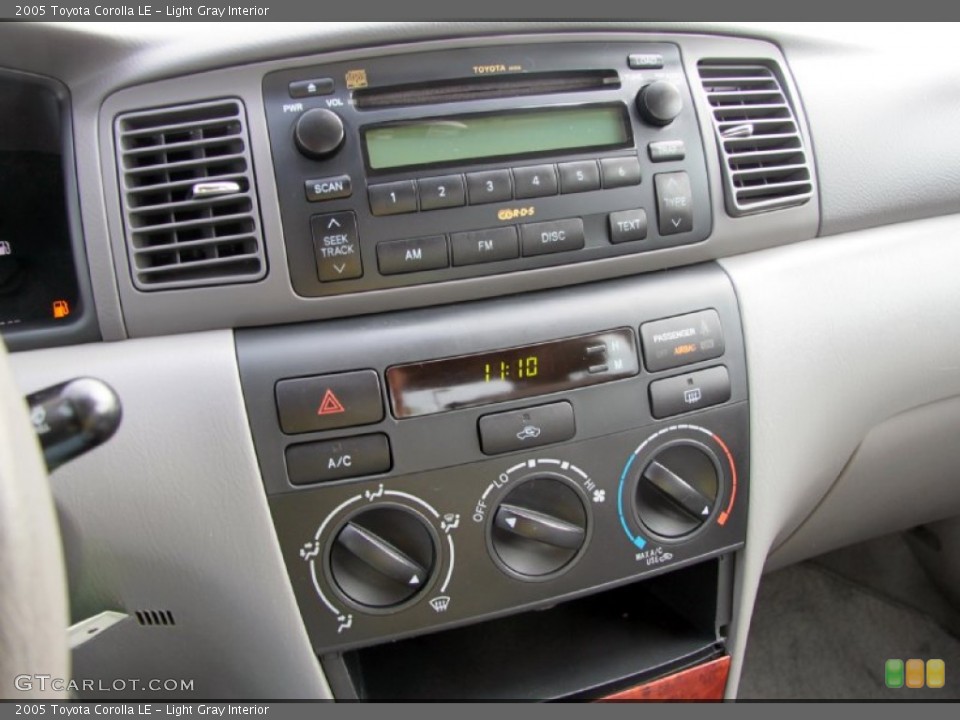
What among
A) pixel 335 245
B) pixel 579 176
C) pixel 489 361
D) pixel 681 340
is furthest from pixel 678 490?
pixel 335 245

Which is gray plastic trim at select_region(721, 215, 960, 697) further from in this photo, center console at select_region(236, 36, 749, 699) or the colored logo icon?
the colored logo icon

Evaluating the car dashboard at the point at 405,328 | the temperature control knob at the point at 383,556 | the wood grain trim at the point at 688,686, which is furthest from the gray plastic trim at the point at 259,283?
the wood grain trim at the point at 688,686

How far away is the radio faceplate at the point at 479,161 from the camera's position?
35.0 inches

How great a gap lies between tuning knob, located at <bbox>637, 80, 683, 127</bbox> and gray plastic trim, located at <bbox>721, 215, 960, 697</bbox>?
0.20 metres

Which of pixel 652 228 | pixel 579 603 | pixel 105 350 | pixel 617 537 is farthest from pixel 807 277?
pixel 105 350

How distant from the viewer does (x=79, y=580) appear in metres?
0.86

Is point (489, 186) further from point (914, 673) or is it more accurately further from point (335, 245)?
point (914, 673)

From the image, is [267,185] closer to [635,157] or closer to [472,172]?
[472,172]

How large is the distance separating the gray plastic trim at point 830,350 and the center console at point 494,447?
0.14ft

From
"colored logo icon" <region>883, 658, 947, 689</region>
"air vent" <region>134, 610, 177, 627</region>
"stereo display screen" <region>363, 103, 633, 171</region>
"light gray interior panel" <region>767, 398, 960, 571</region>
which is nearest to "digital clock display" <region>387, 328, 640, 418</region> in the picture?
"stereo display screen" <region>363, 103, 633, 171</region>

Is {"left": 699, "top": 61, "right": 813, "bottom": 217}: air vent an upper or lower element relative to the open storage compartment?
upper

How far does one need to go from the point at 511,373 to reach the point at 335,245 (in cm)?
23

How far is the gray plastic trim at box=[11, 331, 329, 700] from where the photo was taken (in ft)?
2.83

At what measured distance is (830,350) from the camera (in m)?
1.06
